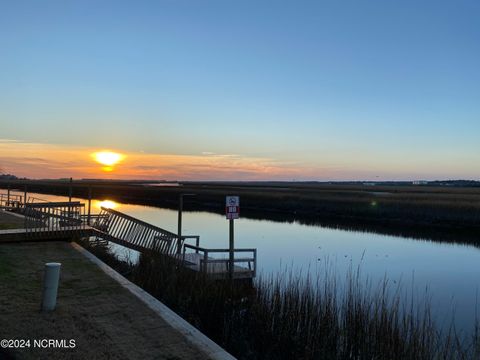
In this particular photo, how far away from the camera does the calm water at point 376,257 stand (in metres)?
15.1

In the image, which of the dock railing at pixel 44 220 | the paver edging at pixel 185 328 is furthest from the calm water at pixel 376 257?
the paver edging at pixel 185 328

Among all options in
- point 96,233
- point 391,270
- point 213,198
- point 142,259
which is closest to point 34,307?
point 142,259

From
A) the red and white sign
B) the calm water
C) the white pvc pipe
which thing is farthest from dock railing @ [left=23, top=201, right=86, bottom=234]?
the white pvc pipe

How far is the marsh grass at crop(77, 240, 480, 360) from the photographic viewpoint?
23.5ft

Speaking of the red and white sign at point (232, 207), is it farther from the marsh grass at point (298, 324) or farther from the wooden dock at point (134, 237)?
the marsh grass at point (298, 324)

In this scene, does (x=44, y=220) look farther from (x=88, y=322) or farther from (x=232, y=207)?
(x=88, y=322)

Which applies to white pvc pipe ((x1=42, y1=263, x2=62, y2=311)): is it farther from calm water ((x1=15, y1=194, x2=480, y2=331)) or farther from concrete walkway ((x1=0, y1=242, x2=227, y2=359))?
calm water ((x1=15, y1=194, x2=480, y2=331))

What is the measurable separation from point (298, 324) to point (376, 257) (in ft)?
50.1

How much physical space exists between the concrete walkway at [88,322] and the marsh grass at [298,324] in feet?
5.25

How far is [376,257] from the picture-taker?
22.7 metres

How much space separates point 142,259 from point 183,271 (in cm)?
204

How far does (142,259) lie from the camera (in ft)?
44.3

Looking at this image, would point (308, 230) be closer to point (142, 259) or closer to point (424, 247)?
point (424, 247)

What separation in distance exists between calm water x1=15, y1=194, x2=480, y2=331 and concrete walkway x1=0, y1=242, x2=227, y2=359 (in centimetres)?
599
